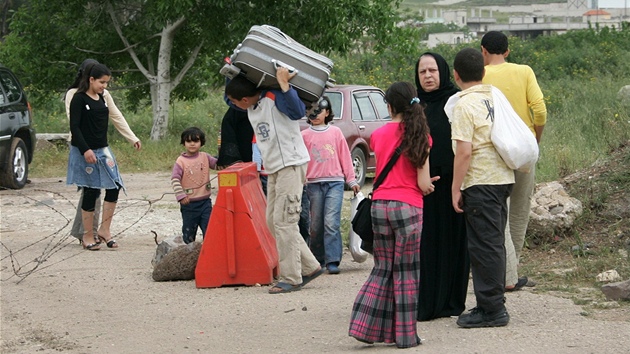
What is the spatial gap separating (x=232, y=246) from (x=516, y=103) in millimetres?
2541

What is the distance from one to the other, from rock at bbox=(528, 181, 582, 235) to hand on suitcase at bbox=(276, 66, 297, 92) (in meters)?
3.21

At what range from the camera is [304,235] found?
9430mm

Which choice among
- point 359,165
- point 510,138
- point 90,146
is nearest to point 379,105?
point 359,165

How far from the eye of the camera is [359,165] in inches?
645

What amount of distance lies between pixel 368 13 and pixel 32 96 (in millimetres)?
8030

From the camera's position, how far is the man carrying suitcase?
7887 millimetres

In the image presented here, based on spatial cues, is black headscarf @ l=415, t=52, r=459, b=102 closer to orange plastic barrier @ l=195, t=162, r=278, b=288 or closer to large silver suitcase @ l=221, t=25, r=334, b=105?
large silver suitcase @ l=221, t=25, r=334, b=105

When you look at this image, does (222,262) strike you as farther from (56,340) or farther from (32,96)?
(32,96)

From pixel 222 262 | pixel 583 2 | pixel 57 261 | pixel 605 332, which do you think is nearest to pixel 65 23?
pixel 57 261

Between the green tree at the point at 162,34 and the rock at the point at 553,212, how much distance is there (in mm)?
10156

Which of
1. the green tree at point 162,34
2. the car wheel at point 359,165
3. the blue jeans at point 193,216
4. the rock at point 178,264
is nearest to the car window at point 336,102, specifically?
the car wheel at point 359,165

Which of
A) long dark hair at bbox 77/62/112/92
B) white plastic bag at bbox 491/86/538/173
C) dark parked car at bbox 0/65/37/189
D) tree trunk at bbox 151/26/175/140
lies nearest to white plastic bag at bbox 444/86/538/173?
white plastic bag at bbox 491/86/538/173

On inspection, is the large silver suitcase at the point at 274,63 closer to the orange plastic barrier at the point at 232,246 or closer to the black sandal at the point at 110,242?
the orange plastic barrier at the point at 232,246

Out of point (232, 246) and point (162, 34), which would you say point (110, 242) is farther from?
point (162, 34)
